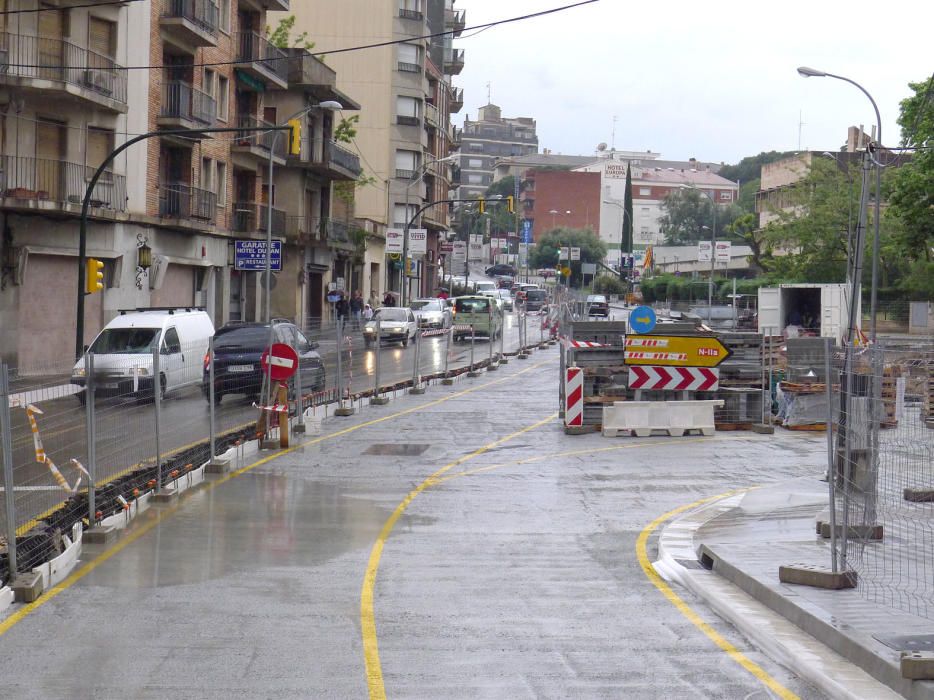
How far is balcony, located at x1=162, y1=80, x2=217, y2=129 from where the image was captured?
43.7 m

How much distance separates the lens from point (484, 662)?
8.41 metres

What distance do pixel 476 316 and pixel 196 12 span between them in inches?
647

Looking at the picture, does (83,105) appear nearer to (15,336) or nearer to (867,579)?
(15,336)

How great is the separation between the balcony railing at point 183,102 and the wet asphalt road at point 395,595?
2686 centimetres

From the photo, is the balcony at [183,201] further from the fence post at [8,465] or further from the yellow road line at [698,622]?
the fence post at [8,465]

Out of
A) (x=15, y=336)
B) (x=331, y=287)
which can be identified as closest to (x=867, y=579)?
(x=15, y=336)

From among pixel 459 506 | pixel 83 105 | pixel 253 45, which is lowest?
pixel 459 506

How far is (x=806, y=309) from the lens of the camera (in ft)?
166

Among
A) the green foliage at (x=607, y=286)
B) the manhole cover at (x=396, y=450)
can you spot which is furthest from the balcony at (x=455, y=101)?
the manhole cover at (x=396, y=450)

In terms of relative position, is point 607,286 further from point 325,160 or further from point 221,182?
point 221,182

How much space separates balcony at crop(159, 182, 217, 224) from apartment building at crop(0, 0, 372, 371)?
8 centimetres

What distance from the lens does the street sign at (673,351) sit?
2436 centimetres

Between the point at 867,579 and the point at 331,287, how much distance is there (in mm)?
54233

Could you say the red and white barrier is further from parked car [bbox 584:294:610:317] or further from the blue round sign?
parked car [bbox 584:294:610:317]
